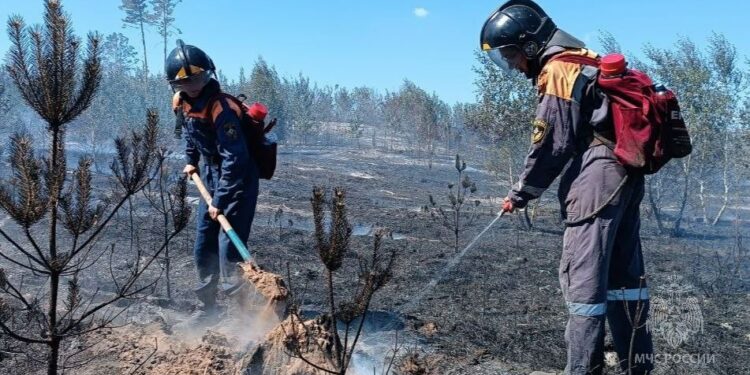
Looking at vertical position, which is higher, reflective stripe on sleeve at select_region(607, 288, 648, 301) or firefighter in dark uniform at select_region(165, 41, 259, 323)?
firefighter in dark uniform at select_region(165, 41, 259, 323)

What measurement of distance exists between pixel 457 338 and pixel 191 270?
4315 millimetres

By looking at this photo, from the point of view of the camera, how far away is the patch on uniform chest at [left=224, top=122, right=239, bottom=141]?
4.09 m

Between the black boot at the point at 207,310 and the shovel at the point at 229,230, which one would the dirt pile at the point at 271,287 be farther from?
the black boot at the point at 207,310

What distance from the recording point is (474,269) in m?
8.06

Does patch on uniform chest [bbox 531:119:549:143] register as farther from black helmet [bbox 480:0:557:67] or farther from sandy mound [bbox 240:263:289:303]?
sandy mound [bbox 240:263:289:303]

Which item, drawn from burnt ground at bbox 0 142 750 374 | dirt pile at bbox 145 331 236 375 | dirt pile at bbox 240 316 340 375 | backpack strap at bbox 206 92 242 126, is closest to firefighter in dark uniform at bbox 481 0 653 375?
burnt ground at bbox 0 142 750 374

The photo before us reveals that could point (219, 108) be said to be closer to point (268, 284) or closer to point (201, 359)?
point (268, 284)

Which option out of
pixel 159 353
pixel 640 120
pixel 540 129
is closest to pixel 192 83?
pixel 159 353

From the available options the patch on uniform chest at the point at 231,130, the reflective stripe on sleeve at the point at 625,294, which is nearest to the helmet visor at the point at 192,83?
the patch on uniform chest at the point at 231,130

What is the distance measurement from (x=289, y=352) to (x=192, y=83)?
2.18 m

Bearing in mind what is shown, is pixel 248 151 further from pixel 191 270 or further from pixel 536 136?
pixel 191 270

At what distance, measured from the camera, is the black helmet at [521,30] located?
3.13 meters

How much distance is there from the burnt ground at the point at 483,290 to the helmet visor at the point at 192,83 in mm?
1689

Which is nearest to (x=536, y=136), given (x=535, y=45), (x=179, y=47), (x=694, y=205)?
(x=535, y=45)
